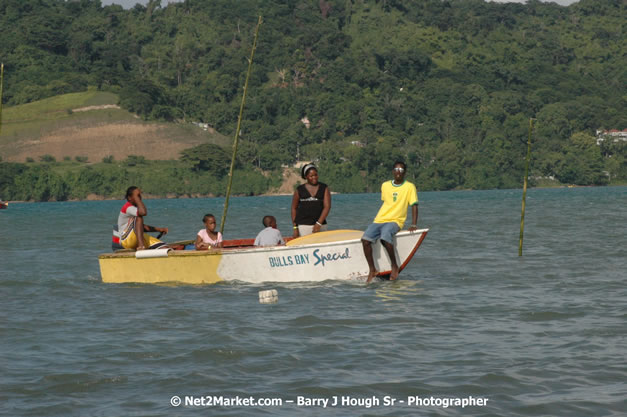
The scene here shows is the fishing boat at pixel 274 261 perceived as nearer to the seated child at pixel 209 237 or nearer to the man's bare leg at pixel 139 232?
the man's bare leg at pixel 139 232

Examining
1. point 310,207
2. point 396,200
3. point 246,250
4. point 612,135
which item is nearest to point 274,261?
point 246,250

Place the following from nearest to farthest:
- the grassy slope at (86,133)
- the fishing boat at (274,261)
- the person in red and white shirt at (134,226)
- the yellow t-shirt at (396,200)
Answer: the yellow t-shirt at (396,200) < the fishing boat at (274,261) < the person in red and white shirt at (134,226) < the grassy slope at (86,133)

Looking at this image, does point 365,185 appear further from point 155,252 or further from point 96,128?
point 155,252

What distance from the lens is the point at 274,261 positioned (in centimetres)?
1539

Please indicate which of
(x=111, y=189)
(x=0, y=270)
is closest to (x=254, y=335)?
(x=0, y=270)

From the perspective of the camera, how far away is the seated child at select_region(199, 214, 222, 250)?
16125 millimetres

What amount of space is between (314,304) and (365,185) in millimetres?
146002

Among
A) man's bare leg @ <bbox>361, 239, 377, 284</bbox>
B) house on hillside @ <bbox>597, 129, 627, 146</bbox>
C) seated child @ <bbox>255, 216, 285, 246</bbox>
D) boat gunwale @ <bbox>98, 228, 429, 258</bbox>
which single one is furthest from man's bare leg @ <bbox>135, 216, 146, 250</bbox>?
house on hillside @ <bbox>597, 129, 627, 146</bbox>

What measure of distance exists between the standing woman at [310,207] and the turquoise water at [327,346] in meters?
1.11

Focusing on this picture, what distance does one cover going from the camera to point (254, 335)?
11.4 m

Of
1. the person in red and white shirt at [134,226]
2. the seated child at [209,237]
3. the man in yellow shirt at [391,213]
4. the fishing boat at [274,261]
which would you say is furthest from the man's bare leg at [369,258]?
the person in red and white shirt at [134,226]

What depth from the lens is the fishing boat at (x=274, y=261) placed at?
50.0 feet

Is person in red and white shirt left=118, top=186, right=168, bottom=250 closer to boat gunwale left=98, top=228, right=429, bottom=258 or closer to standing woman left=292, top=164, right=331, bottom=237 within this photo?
boat gunwale left=98, top=228, right=429, bottom=258

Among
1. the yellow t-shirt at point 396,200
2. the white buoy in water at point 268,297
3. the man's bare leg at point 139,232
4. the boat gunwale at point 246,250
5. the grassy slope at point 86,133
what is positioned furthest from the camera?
the grassy slope at point 86,133
